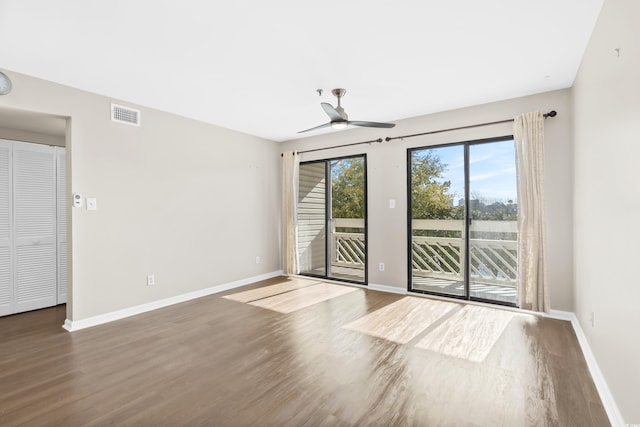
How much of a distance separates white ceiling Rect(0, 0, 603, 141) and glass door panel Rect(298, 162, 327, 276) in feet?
6.55

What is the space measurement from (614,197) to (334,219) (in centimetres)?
395

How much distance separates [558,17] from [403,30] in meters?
1.10

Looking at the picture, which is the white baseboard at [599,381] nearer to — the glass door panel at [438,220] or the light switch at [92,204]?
the glass door panel at [438,220]


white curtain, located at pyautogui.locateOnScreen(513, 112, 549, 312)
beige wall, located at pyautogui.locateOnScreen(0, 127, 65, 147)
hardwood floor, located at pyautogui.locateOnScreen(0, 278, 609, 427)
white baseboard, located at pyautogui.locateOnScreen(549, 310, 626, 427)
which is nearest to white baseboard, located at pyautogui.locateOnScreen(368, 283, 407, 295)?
hardwood floor, located at pyautogui.locateOnScreen(0, 278, 609, 427)

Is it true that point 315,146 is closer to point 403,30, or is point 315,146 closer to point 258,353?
point 403,30

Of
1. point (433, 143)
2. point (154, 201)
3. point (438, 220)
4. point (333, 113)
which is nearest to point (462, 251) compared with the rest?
point (438, 220)

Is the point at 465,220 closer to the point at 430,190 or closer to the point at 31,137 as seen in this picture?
the point at 430,190

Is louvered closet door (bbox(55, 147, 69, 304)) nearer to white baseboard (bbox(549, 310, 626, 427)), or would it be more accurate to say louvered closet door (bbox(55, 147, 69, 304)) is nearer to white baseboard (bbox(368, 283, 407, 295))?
white baseboard (bbox(368, 283, 407, 295))

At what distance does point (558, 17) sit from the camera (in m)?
2.21

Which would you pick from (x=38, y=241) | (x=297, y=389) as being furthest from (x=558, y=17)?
(x=38, y=241)

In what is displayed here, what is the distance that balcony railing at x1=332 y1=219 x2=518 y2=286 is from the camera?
388cm

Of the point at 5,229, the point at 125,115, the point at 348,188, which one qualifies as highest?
the point at 125,115

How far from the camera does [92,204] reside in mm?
3457

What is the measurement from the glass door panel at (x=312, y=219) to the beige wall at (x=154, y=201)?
0.67 metres
